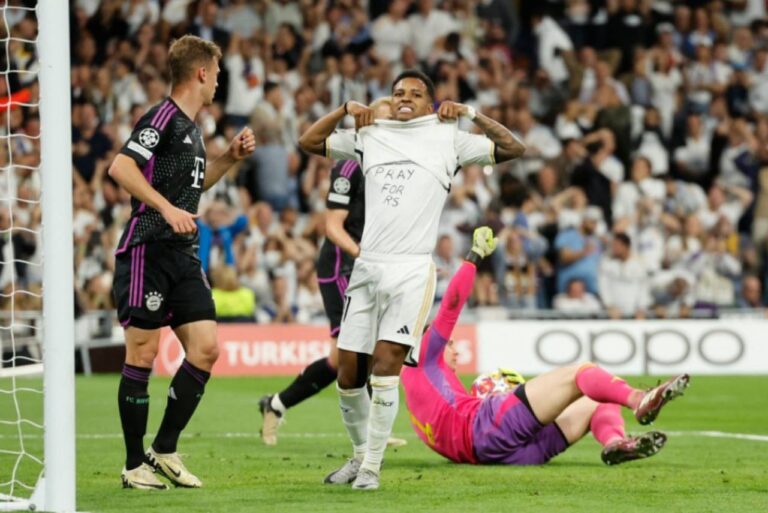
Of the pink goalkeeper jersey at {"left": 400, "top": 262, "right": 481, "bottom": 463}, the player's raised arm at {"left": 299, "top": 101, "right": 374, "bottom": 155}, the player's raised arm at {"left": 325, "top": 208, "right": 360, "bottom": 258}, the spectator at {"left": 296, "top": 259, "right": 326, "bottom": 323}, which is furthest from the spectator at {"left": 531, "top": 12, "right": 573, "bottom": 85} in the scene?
the player's raised arm at {"left": 299, "top": 101, "right": 374, "bottom": 155}

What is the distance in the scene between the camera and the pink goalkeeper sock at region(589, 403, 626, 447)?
28.7 feet

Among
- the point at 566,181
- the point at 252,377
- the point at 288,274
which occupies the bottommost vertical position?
the point at 252,377

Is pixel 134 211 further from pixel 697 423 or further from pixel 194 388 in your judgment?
pixel 697 423

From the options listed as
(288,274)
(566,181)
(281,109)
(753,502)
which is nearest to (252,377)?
(288,274)

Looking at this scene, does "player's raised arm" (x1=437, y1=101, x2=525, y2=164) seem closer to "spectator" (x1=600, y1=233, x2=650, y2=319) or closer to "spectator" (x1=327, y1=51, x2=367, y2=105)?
"spectator" (x1=600, y1=233, x2=650, y2=319)

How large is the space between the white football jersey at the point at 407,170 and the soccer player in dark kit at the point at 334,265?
7.31 ft

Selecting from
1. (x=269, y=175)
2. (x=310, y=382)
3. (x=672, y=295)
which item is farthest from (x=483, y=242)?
(x=269, y=175)

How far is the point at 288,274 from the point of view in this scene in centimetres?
2034

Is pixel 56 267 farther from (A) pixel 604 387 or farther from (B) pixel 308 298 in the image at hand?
(B) pixel 308 298

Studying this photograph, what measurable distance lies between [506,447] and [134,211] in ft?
9.12

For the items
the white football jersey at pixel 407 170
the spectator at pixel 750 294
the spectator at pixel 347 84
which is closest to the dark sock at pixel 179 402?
the white football jersey at pixel 407 170

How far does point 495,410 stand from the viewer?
29.4 ft

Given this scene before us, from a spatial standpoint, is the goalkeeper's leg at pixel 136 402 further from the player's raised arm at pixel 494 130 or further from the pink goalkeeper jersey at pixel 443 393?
the player's raised arm at pixel 494 130

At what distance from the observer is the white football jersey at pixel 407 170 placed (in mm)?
8312
